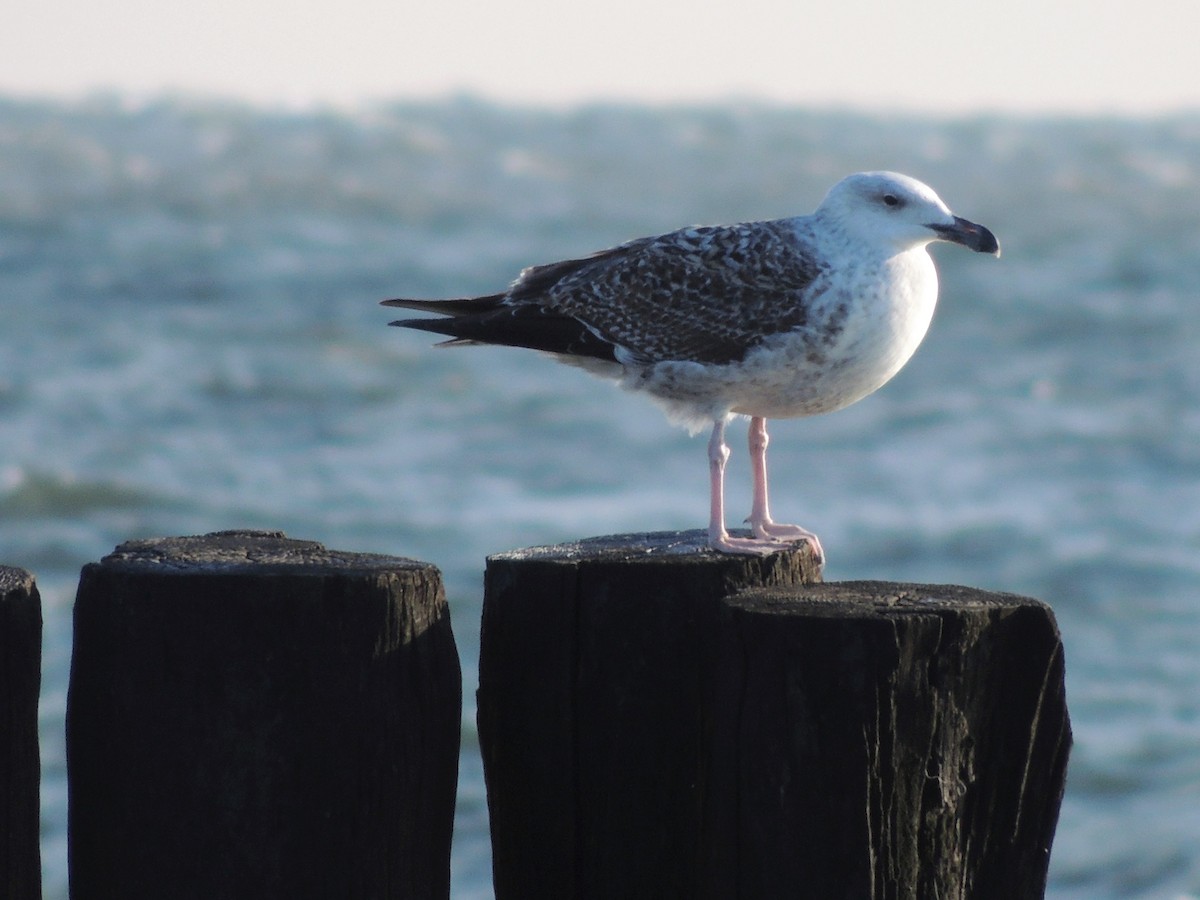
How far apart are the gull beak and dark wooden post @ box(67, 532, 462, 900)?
229 centimetres

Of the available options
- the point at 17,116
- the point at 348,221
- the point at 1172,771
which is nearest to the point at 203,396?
the point at 348,221

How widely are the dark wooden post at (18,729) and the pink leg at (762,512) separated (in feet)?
7.17

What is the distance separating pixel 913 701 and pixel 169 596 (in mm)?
1713

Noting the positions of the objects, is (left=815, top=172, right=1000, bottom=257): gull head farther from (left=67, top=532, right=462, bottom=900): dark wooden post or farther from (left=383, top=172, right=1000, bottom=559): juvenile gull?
(left=67, top=532, right=462, bottom=900): dark wooden post

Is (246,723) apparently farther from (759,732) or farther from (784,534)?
(784,534)

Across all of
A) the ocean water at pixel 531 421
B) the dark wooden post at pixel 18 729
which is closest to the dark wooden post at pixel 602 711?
the dark wooden post at pixel 18 729

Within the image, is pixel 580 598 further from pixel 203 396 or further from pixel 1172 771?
pixel 203 396

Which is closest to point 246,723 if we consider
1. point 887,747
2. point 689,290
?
point 887,747

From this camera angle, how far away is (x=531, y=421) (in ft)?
54.6

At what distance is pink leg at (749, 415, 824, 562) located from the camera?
5496 mm

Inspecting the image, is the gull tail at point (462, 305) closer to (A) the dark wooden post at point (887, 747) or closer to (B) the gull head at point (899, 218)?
(B) the gull head at point (899, 218)

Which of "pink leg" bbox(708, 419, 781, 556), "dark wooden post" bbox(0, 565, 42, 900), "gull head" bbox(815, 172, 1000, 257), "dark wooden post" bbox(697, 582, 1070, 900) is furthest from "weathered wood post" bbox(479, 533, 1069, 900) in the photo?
"gull head" bbox(815, 172, 1000, 257)

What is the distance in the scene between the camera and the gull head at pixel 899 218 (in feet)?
18.6

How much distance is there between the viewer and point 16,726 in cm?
413
